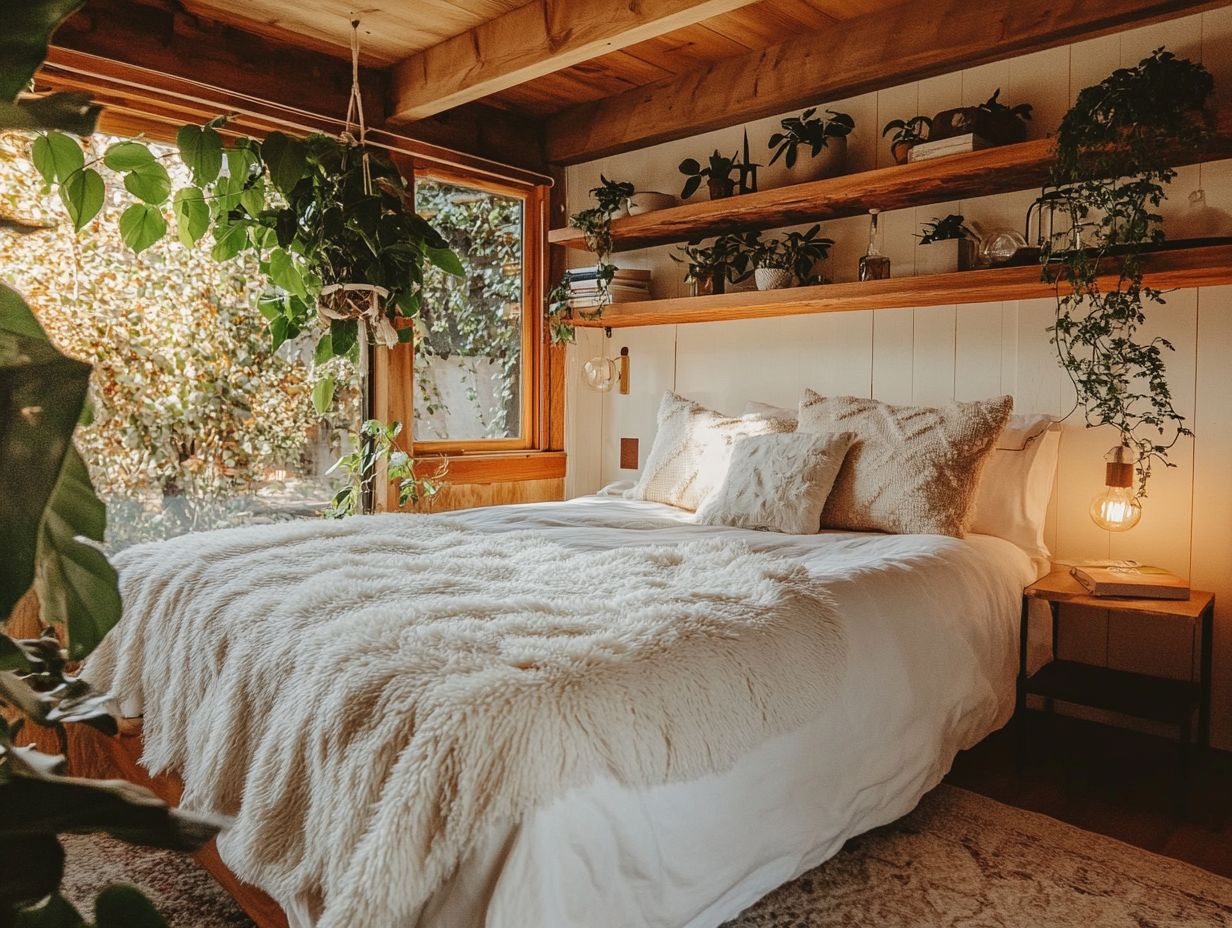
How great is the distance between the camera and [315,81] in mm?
3279

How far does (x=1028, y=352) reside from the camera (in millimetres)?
2875

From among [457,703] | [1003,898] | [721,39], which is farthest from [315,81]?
[1003,898]

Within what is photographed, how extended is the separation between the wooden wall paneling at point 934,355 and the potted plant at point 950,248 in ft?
0.67

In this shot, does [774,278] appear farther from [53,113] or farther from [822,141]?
[53,113]

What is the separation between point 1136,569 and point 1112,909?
1.06 meters

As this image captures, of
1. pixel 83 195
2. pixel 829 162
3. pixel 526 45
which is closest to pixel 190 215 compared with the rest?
pixel 83 195

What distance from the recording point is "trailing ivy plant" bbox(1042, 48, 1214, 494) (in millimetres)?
2246

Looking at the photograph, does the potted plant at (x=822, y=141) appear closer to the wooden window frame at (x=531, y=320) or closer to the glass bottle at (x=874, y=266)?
the glass bottle at (x=874, y=266)

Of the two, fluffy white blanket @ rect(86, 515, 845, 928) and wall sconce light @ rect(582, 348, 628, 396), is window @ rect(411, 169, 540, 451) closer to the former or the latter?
wall sconce light @ rect(582, 348, 628, 396)

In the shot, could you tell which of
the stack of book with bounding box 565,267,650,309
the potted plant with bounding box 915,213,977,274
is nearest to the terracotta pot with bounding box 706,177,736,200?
the stack of book with bounding box 565,267,650,309

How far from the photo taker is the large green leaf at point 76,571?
1.44 ft

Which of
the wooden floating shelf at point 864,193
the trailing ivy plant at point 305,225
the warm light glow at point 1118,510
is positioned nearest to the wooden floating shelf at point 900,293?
the wooden floating shelf at point 864,193

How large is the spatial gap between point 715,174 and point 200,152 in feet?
6.04

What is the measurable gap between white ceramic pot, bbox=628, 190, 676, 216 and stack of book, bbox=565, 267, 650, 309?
0.88 feet
